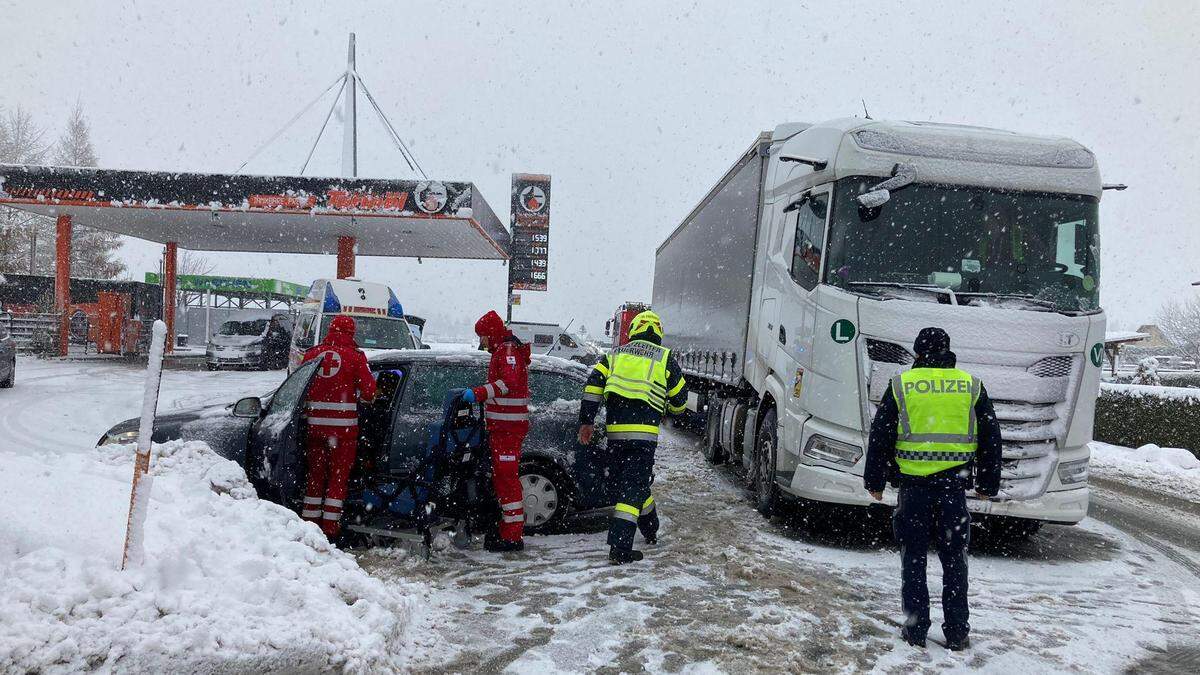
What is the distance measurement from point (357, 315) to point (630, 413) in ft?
37.1

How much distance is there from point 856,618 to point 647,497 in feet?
5.68

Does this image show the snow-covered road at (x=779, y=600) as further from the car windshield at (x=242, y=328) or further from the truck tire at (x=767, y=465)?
the car windshield at (x=242, y=328)

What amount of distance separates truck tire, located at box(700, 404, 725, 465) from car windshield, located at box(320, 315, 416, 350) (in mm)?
6545

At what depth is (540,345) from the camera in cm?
2498

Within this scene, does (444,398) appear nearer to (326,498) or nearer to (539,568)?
(326,498)

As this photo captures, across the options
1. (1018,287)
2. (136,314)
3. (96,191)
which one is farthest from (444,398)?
(136,314)

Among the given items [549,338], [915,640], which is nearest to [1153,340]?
[549,338]

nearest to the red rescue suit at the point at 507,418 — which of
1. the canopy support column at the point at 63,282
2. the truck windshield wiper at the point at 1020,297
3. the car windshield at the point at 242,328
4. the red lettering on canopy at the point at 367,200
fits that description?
the truck windshield wiper at the point at 1020,297

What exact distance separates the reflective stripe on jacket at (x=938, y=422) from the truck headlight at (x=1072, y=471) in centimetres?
227

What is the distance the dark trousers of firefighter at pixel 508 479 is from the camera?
559 cm

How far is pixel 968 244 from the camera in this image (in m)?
6.20

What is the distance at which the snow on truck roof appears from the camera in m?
6.23

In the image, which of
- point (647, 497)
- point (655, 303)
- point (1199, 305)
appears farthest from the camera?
point (1199, 305)

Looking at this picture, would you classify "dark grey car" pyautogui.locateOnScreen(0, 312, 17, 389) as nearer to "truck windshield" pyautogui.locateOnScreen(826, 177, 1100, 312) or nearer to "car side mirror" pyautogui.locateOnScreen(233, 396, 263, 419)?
"car side mirror" pyautogui.locateOnScreen(233, 396, 263, 419)
